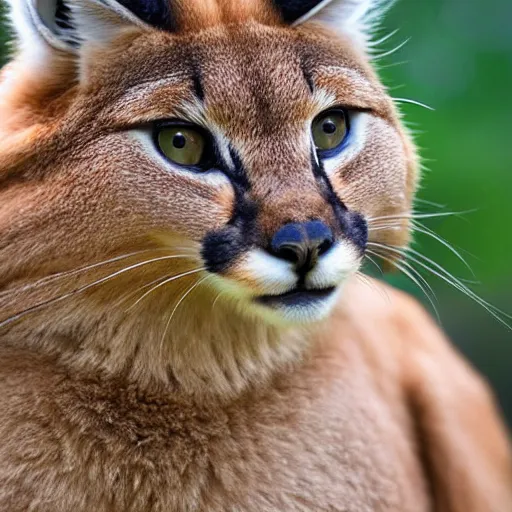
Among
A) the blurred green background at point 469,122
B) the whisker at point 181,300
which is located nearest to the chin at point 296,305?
the whisker at point 181,300

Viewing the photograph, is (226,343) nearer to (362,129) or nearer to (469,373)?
(362,129)

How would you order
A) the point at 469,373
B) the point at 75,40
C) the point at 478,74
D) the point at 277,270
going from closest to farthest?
the point at 277,270 < the point at 75,40 < the point at 469,373 < the point at 478,74

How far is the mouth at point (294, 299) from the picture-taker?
229cm

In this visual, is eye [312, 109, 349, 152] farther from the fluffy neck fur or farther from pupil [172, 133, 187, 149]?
the fluffy neck fur

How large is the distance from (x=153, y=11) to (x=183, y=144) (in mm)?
332

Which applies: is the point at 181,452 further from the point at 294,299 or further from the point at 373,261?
the point at 373,261

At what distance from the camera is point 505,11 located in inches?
199

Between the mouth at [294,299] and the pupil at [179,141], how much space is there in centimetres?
39

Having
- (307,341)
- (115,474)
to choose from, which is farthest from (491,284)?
(115,474)

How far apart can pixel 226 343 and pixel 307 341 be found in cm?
29

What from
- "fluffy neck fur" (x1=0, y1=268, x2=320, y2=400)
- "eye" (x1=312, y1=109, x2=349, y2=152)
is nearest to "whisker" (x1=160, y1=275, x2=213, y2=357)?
"fluffy neck fur" (x1=0, y1=268, x2=320, y2=400)

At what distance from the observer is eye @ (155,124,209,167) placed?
7.55 ft

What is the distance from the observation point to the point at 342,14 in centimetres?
261

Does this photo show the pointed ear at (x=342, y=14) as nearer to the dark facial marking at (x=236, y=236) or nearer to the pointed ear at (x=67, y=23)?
the pointed ear at (x=67, y=23)
